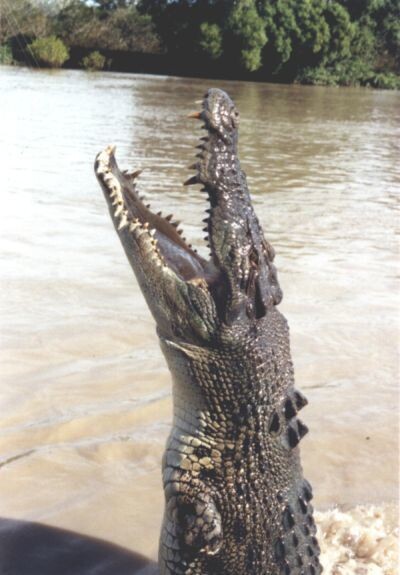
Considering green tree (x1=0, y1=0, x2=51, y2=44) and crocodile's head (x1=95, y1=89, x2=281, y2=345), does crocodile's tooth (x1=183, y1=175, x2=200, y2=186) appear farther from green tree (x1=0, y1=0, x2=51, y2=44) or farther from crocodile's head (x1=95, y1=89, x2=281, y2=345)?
green tree (x1=0, y1=0, x2=51, y2=44)

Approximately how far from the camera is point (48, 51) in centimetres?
3888

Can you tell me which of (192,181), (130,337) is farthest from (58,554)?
(130,337)

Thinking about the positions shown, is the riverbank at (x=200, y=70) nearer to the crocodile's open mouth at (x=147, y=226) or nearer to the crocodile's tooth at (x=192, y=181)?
the crocodile's open mouth at (x=147, y=226)

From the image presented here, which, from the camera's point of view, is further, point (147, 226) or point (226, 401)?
point (147, 226)

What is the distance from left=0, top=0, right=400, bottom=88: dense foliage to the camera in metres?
40.9

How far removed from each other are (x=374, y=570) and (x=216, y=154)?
1765mm

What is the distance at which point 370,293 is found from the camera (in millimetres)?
6117

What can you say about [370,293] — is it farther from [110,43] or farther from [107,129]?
[110,43]

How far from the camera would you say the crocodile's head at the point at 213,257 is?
2.43m

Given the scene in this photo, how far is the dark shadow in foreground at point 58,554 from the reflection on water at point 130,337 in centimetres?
5

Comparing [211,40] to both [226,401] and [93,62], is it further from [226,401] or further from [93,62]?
[226,401]

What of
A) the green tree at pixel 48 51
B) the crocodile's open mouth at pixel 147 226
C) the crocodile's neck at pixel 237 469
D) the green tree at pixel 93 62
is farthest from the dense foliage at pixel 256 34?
the crocodile's neck at pixel 237 469

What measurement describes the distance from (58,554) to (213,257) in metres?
1.35

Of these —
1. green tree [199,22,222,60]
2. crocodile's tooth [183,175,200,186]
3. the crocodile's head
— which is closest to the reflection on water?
the crocodile's head
